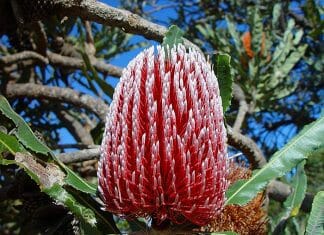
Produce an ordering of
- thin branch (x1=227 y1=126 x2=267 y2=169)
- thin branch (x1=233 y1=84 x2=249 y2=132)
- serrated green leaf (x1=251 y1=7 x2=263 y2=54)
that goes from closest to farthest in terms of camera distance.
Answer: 1. thin branch (x1=227 y1=126 x2=267 y2=169)
2. thin branch (x1=233 y1=84 x2=249 y2=132)
3. serrated green leaf (x1=251 y1=7 x2=263 y2=54)

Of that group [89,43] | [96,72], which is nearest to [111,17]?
[96,72]

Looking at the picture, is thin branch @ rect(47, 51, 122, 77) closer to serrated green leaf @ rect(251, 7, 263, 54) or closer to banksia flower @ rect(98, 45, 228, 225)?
serrated green leaf @ rect(251, 7, 263, 54)

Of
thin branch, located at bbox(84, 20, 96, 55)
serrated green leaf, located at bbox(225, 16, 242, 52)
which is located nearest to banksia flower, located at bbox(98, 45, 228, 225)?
thin branch, located at bbox(84, 20, 96, 55)

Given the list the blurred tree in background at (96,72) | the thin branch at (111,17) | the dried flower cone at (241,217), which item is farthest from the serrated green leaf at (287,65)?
the dried flower cone at (241,217)

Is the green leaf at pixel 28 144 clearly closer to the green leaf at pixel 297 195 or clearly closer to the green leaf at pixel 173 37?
the green leaf at pixel 173 37

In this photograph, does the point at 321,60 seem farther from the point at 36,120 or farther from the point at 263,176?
the point at 263,176

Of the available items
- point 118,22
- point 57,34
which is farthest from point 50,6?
point 57,34

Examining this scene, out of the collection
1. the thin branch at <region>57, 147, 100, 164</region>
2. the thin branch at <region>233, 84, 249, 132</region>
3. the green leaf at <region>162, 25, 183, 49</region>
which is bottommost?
the thin branch at <region>57, 147, 100, 164</region>
